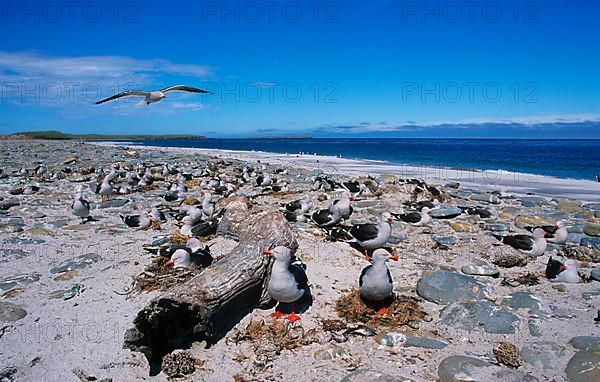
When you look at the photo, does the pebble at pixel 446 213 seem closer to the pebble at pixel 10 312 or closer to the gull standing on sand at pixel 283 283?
the gull standing on sand at pixel 283 283

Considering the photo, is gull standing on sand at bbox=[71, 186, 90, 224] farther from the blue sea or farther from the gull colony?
the blue sea

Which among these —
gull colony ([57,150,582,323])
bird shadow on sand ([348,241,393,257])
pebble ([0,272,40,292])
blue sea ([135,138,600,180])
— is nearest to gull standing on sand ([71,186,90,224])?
gull colony ([57,150,582,323])

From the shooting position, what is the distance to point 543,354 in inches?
168

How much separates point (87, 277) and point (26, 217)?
536 centimetres

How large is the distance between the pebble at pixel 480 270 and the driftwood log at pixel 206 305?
10.7 feet

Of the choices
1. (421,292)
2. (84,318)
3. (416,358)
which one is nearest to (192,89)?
(84,318)

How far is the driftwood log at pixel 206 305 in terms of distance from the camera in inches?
161

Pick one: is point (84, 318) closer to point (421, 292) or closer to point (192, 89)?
point (421, 292)

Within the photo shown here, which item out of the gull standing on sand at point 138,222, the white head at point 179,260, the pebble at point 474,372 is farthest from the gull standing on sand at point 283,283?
the gull standing on sand at point 138,222

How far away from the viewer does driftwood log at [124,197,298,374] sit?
4.09 meters

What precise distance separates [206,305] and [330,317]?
5.16 ft

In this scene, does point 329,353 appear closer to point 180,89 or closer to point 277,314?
point 277,314

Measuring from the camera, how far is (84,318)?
16.1 ft

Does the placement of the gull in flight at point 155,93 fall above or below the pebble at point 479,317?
above
